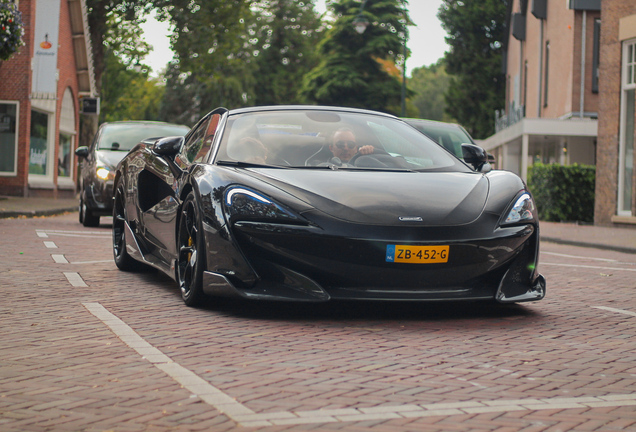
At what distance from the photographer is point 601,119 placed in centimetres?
2264

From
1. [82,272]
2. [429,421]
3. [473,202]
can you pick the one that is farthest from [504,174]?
[82,272]

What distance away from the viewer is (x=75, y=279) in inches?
303

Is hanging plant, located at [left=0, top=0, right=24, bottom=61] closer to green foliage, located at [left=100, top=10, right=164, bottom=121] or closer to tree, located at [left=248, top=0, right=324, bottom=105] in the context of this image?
green foliage, located at [left=100, top=10, right=164, bottom=121]

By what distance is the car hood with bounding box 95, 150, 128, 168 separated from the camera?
15139mm

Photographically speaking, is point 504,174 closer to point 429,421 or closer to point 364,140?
point 364,140

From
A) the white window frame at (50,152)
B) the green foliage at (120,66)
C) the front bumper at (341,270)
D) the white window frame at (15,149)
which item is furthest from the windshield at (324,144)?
the green foliage at (120,66)

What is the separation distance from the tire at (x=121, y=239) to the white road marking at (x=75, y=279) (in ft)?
1.50

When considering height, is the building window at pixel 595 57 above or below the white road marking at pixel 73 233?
above

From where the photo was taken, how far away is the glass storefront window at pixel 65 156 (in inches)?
1310

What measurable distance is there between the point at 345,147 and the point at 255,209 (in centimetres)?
125

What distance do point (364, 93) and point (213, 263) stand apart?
190 feet

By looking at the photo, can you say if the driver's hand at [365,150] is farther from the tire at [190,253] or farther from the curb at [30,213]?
→ the curb at [30,213]

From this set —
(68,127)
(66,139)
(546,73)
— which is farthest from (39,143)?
(546,73)

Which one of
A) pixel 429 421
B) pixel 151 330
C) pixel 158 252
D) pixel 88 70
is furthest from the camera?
pixel 88 70
